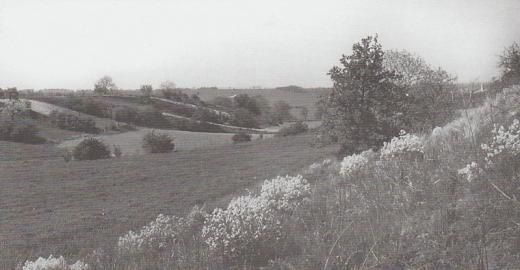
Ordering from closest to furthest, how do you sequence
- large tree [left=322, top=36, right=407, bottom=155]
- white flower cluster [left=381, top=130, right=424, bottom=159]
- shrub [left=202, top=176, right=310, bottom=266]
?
1. shrub [left=202, top=176, right=310, bottom=266]
2. white flower cluster [left=381, top=130, right=424, bottom=159]
3. large tree [left=322, top=36, right=407, bottom=155]

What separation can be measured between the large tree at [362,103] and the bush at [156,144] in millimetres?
24003

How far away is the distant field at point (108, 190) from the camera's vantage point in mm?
16328

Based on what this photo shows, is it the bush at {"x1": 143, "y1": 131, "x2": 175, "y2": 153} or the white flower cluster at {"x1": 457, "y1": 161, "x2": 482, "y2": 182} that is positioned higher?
the white flower cluster at {"x1": 457, "y1": 161, "x2": 482, "y2": 182}

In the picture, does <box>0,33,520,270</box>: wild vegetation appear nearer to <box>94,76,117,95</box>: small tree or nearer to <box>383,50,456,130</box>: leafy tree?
<box>383,50,456,130</box>: leafy tree

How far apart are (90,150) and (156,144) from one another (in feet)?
21.0

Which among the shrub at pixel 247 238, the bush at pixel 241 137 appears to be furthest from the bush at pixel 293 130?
the shrub at pixel 247 238

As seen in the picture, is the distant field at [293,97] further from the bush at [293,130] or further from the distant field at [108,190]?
the distant field at [108,190]

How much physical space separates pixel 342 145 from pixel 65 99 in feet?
139

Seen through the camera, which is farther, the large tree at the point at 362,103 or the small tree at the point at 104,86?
the small tree at the point at 104,86

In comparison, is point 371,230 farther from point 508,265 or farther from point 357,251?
point 508,265

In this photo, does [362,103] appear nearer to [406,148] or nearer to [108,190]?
[406,148]

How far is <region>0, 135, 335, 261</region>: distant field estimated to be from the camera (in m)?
16.3

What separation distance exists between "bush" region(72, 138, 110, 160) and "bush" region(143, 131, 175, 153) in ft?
13.7

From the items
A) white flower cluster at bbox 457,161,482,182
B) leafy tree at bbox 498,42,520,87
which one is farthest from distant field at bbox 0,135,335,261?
leafy tree at bbox 498,42,520,87
